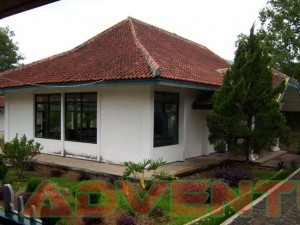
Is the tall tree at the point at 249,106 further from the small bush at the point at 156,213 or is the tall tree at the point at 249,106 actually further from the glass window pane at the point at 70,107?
the glass window pane at the point at 70,107

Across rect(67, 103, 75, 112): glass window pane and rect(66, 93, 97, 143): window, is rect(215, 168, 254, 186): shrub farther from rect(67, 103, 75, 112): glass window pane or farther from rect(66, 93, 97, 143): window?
rect(67, 103, 75, 112): glass window pane

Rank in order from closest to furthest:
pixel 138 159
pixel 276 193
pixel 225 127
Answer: pixel 276 193 < pixel 225 127 < pixel 138 159

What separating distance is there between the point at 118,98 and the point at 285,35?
1892 cm

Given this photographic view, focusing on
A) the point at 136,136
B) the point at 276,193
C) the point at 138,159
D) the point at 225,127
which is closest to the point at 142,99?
the point at 136,136

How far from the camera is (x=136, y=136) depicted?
1126cm

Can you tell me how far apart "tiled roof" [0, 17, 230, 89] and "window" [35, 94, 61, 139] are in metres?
1.10

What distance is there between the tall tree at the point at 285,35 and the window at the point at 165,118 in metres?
15.6

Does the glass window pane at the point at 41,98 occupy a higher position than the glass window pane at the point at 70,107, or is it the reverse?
the glass window pane at the point at 41,98

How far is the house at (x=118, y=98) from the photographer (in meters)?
11.1

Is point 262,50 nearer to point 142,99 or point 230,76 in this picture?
point 230,76

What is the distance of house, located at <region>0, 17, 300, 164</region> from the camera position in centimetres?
1109

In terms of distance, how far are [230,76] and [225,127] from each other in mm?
1755

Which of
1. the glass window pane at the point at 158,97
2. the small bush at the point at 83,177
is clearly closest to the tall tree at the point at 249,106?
the glass window pane at the point at 158,97

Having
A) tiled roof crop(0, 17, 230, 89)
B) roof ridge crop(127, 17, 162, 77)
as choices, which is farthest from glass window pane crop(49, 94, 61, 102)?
roof ridge crop(127, 17, 162, 77)
